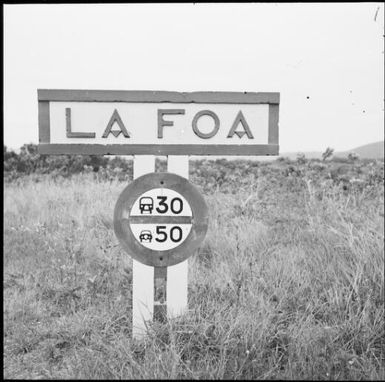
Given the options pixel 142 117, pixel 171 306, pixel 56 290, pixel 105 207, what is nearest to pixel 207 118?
pixel 142 117

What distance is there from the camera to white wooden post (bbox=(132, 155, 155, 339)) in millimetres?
2396

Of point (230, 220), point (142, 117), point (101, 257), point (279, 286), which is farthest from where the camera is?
point (230, 220)

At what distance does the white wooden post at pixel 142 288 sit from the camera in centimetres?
240

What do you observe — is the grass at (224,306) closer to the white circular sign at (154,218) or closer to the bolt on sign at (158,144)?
the bolt on sign at (158,144)

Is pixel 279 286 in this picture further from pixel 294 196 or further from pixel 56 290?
pixel 294 196

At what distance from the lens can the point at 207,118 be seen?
2.38 meters

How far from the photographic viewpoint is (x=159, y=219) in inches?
94.3

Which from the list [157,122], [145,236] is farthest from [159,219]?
[157,122]

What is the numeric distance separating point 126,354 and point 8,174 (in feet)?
27.6

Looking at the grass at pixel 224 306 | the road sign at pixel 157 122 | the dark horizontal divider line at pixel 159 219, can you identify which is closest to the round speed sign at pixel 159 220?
the dark horizontal divider line at pixel 159 219

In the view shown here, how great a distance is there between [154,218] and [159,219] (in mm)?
29

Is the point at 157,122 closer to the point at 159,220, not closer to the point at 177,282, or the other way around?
the point at 159,220

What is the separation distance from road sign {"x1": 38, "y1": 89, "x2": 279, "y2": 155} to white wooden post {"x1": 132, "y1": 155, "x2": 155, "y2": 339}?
7cm

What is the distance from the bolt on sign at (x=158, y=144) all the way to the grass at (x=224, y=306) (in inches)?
10.5
